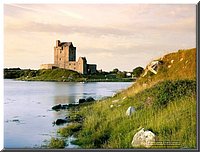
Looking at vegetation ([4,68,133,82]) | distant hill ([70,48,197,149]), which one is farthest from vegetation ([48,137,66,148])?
vegetation ([4,68,133,82])

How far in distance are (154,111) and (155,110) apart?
0.05 ft

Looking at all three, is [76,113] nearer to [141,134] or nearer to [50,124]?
[50,124]

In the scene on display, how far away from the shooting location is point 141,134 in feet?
19.4

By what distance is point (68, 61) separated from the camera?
6215mm

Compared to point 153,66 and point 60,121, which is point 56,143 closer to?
point 60,121

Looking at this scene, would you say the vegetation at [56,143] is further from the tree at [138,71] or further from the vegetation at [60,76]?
the tree at [138,71]

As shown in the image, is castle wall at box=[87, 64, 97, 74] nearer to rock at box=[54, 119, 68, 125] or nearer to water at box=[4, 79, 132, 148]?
water at box=[4, 79, 132, 148]

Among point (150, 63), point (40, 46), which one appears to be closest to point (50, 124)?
point (40, 46)

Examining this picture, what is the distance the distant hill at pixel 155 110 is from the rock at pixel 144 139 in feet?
0.16

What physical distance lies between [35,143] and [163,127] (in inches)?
52.9

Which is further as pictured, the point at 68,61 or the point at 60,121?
the point at 68,61

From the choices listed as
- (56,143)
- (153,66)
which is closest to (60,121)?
(56,143)

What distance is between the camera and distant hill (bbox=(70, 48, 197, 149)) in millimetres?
5906

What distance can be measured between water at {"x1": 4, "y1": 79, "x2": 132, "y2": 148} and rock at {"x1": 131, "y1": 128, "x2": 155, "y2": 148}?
0.54 m
